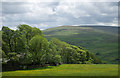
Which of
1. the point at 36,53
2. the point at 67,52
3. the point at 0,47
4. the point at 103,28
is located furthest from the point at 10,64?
the point at 103,28

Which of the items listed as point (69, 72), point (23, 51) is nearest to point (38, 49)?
point (23, 51)

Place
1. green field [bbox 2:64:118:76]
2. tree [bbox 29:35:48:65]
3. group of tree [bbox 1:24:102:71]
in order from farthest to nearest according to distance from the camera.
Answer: tree [bbox 29:35:48:65] → group of tree [bbox 1:24:102:71] → green field [bbox 2:64:118:76]

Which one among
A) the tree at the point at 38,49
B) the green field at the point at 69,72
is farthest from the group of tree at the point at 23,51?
the green field at the point at 69,72

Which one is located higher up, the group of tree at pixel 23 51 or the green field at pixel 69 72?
the group of tree at pixel 23 51

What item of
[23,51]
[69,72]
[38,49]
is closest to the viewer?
[69,72]

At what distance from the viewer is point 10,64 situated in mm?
49031

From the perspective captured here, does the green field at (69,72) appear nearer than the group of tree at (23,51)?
Yes

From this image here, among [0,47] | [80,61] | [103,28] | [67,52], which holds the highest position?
[103,28]

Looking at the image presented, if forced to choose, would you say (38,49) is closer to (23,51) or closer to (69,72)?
(23,51)

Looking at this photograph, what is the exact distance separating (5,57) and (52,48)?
74.9ft

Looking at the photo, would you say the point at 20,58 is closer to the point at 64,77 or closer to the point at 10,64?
the point at 10,64

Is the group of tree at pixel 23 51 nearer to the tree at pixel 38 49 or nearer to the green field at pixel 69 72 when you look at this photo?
the tree at pixel 38 49

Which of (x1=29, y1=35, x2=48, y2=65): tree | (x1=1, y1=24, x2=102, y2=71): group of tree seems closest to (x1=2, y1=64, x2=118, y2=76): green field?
(x1=1, y1=24, x2=102, y2=71): group of tree

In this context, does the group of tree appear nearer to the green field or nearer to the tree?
the tree
